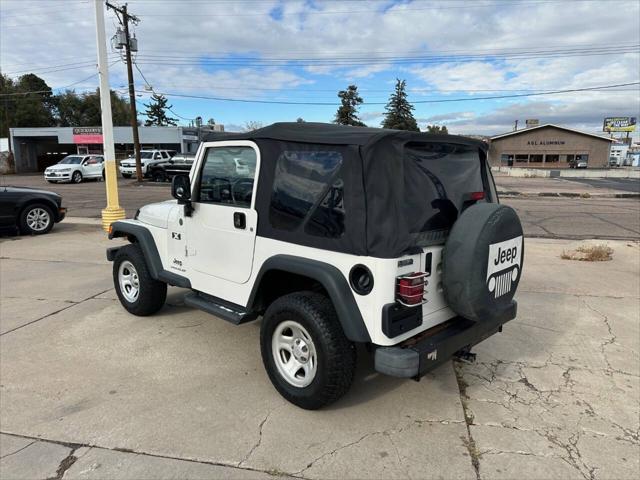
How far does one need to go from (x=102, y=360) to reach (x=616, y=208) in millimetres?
18559

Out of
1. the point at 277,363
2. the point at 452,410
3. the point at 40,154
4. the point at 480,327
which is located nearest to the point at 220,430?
the point at 277,363

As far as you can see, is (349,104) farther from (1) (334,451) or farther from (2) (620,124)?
(2) (620,124)

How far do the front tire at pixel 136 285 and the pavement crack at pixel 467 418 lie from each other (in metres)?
3.00

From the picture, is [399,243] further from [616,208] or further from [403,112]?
[403,112]

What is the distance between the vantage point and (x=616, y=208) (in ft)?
56.3

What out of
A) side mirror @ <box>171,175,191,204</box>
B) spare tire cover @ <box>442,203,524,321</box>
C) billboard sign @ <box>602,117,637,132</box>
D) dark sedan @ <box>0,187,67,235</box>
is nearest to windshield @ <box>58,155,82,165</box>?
dark sedan @ <box>0,187,67,235</box>

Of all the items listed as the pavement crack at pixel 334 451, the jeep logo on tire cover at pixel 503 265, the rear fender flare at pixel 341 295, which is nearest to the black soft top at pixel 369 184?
the rear fender flare at pixel 341 295

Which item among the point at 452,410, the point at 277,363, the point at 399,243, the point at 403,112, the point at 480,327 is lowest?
the point at 452,410

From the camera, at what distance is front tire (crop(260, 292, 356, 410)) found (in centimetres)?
289

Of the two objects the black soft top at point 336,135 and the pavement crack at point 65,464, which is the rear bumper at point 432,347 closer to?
the black soft top at point 336,135

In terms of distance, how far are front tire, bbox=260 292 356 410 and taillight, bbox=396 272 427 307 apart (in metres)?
0.47

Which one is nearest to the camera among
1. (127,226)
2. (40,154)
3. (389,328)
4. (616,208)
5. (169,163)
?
(389,328)

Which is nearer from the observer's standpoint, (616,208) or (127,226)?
(127,226)

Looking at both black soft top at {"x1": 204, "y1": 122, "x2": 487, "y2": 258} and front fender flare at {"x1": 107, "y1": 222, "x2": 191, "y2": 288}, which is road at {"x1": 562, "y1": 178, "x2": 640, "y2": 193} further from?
front fender flare at {"x1": 107, "y1": 222, "x2": 191, "y2": 288}
